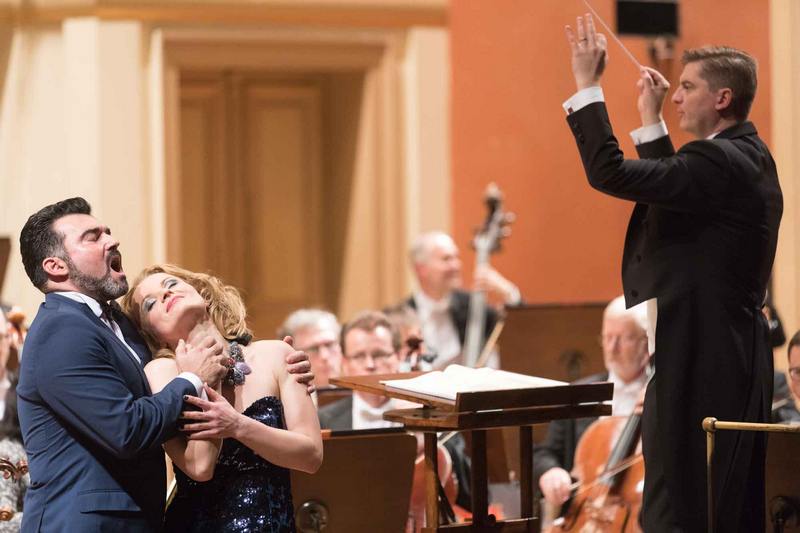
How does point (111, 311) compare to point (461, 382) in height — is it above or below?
above

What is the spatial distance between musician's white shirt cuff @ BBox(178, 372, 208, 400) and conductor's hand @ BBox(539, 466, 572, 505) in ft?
5.93

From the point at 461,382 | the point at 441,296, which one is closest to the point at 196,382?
the point at 461,382

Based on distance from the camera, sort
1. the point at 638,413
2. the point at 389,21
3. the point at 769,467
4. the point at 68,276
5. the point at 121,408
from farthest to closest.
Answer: the point at 389,21 < the point at 638,413 < the point at 769,467 < the point at 68,276 < the point at 121,408

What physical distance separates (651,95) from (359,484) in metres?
1.33

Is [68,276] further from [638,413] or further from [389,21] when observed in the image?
[389,21]

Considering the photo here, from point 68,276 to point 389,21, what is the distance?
4.75 m

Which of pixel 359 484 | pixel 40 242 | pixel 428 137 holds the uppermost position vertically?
pixel 428 137

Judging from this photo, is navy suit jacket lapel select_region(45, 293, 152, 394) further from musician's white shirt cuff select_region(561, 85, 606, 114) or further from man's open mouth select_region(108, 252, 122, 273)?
musician's white shirt cuff select_region(561, 85, 606, 114)

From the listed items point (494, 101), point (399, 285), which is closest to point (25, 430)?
point (399, 285)

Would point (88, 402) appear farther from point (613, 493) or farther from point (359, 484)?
point (613, 493)

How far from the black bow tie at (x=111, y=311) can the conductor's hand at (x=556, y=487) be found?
181cm

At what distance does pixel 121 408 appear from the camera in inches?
113

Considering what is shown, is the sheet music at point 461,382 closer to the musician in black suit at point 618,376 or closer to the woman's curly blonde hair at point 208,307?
the woman's curly blonde hair at point 208,307

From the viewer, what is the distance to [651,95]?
3.31 metres
